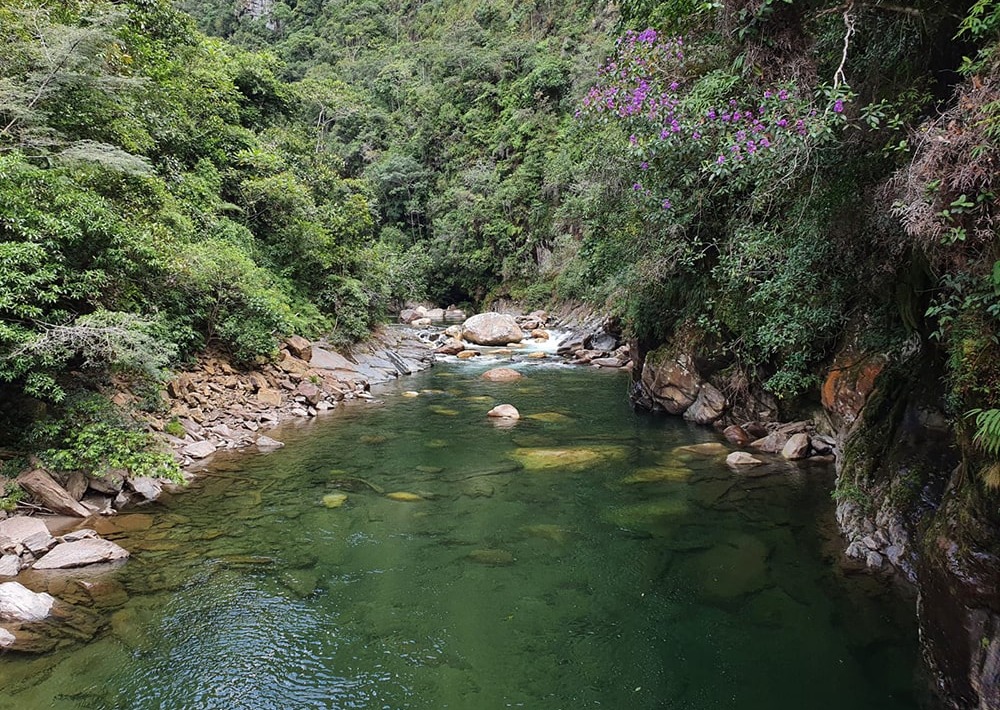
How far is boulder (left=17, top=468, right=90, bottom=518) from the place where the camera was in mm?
7363

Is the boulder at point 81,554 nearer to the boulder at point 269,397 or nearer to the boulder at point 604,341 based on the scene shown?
the boulder at point 269,397

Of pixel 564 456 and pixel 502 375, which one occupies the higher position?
pixel 564 456

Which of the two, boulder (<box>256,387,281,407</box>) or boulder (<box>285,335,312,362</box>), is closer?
boulder (<box>256,387,281,407</box>)

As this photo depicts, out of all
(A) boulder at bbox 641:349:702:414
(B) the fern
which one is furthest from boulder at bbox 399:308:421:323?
(B) the fern

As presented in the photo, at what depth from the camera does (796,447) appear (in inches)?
394

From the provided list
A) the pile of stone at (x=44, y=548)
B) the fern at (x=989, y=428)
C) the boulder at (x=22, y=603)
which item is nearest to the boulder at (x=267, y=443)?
the pile of stone at (x=44, y=548)

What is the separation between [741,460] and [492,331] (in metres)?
17.1

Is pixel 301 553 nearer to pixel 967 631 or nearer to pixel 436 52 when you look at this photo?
pixel 967 631

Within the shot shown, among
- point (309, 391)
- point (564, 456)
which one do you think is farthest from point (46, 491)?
point (564, 456)

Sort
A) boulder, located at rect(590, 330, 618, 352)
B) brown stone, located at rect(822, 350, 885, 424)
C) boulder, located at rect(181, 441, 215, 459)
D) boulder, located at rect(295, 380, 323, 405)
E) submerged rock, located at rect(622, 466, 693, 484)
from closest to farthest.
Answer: brown stone, located at rect(822, 350, 885, 424) < submerged rock, located at rect(622, 466, 693, 484) < boulder, located at rect(181, 441, 215, 459) < boulder, located at rect(295, 380, 323, 405) < boulder, located at rect(590, 330, 618, 352)

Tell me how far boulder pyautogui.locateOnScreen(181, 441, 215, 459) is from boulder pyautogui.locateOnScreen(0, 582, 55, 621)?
4713mm

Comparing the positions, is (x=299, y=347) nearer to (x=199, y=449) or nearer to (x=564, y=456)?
(x=199, y=449)

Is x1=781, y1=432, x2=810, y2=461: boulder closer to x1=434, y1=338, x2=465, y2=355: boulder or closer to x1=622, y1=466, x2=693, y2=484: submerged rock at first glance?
x1=622, y1=466, x2=693, y2=484: submerged rock

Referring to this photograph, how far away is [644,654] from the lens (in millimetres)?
5105
